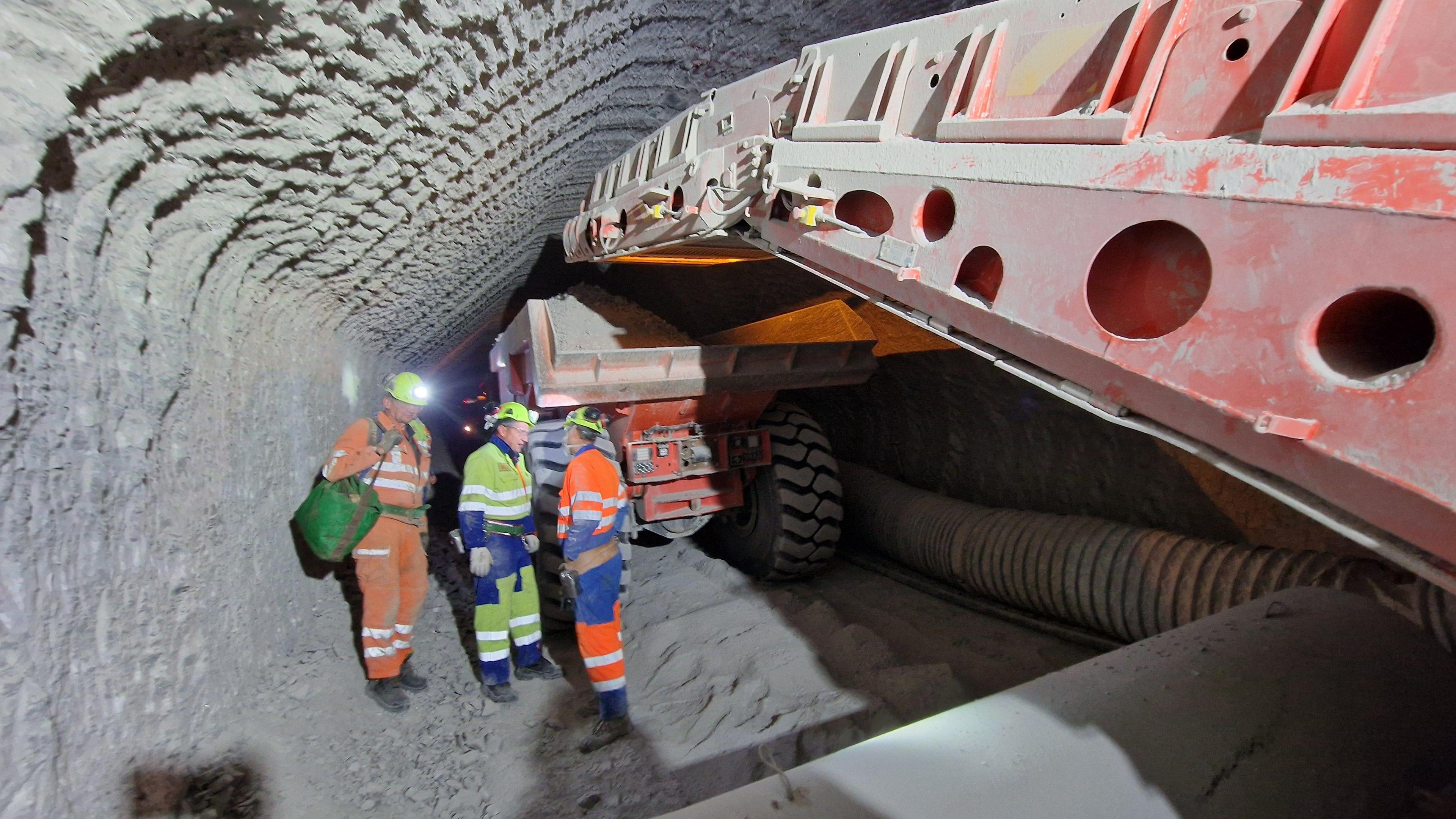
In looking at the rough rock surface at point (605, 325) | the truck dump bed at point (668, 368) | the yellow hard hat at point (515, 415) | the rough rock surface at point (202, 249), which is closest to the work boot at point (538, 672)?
the rough rock surface at point (202, 249)

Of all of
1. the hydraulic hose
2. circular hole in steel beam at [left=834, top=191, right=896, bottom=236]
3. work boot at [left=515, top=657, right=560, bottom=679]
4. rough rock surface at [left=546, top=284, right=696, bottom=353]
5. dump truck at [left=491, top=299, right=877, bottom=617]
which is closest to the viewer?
circular hole in steel beam at [left=834, top=191, right=896, bottom=236]

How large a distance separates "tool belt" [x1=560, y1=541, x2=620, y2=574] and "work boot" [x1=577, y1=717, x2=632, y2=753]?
31.9 inches

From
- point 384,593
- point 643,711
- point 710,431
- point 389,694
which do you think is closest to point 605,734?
point 643,711

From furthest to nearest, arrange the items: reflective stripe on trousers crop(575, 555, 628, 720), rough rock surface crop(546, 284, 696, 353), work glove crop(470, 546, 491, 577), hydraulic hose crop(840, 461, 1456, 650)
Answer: rough rock surface crop(546, 284, 696, 353) < work glove crop(470, 546, 491, 577) < reflective stripe on trousers crop(575, 555, 628, 720) < hydraulic hose crop(840, 461, 1456, 650)

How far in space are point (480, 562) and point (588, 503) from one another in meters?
0.81

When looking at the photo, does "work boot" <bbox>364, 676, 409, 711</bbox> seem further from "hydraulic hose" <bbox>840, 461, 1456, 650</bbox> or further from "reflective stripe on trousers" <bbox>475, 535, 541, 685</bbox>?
"hydraulic hose" <bbox>840, 461, 1456, 650</bbox>

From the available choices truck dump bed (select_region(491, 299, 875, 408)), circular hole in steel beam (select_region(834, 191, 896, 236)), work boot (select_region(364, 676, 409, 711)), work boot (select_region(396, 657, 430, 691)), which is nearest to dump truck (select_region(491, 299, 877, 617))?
truck dump bed (select_region(491, 299, 875, 408))

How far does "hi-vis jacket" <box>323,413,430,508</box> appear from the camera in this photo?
3.43 m

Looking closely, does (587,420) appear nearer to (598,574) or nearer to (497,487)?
(497,487)

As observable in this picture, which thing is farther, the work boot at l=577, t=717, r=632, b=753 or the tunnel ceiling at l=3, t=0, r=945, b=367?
the work boot at l=577, t=717, r=632, b=753

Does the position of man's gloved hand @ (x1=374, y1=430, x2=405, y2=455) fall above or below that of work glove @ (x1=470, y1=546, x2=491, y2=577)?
above

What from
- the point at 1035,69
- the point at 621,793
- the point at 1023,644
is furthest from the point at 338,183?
the point at 1023,644

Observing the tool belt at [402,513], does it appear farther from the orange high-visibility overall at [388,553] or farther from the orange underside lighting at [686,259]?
the orange underside lighting at [686,259]

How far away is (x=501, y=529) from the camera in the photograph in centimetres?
373
